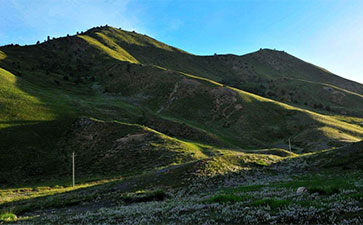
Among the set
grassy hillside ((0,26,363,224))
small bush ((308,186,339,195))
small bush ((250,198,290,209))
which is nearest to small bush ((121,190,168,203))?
grassy hillside ((0,26,363,224))

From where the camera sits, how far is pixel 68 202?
2561 cm

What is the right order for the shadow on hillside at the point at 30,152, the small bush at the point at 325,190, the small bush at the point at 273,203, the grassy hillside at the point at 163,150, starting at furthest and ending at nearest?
the shadow on hillside at the point at 30,152 < the grassy hillside at the point at 163,150 < the small bush at the point at 325,190 < the small bush at the point at 273,203

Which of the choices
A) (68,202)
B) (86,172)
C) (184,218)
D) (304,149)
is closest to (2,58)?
(86,172)

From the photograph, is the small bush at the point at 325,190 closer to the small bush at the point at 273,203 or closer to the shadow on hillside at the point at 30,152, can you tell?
the small bush at the point at 273,203

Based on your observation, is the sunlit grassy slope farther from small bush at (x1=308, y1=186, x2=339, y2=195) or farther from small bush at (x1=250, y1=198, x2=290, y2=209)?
small bush at (x1=250, y1=198, x2=290, y2=209)

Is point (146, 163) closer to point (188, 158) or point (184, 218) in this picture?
point (188, 158)

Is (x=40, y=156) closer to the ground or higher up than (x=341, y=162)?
closer to the ground

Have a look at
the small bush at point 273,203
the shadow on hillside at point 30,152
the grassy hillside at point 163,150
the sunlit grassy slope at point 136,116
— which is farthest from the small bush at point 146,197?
the shadow on hillside at point 30,152

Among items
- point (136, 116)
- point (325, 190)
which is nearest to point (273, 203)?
point (325, 190)

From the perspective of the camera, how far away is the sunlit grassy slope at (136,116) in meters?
54.1

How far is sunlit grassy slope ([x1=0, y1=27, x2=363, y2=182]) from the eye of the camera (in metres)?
54.1

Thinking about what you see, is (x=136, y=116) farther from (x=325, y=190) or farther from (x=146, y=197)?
(x=325, y=190)

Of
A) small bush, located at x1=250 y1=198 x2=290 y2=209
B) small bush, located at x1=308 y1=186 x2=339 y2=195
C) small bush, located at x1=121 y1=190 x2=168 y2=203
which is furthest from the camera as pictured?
small bush, located at x1=121 y1=190 x2=168 y2=203

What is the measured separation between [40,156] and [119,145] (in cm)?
1615
